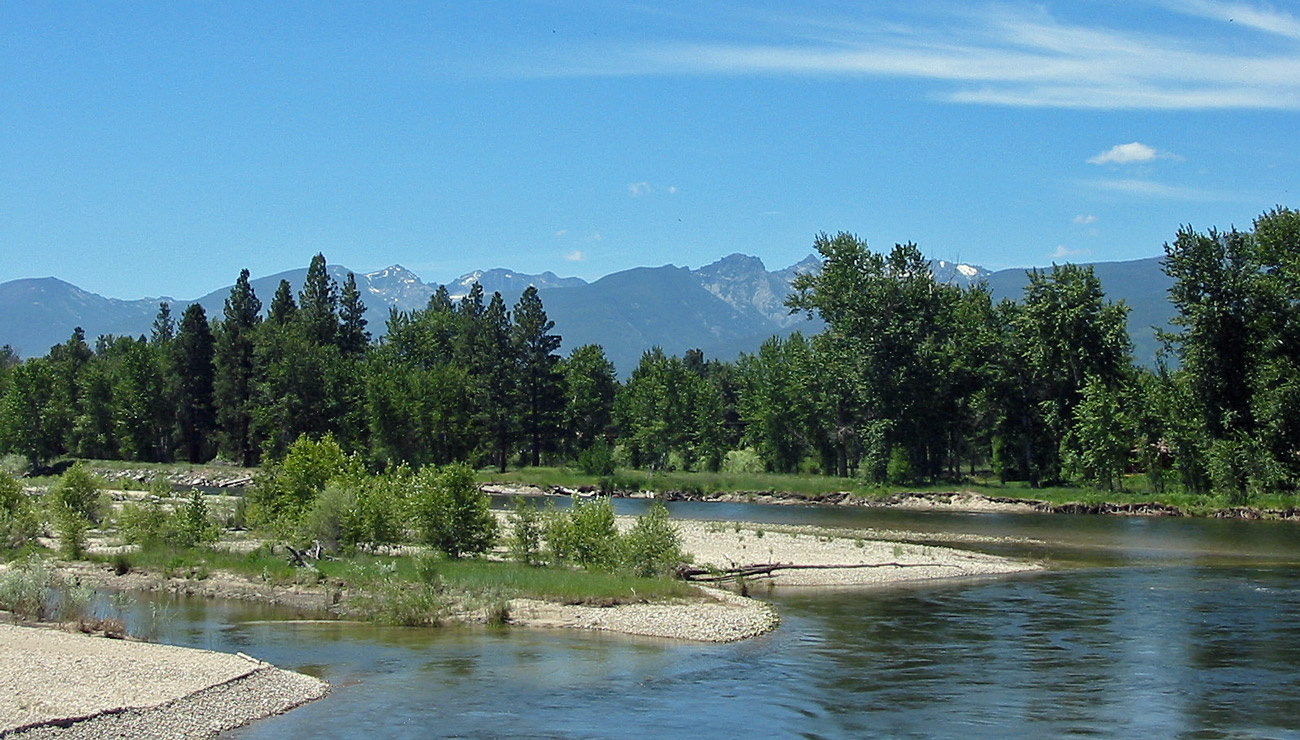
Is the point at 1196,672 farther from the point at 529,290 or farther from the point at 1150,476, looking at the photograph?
the point at 529,290

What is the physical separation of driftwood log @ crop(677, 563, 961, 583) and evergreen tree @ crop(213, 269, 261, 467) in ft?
264

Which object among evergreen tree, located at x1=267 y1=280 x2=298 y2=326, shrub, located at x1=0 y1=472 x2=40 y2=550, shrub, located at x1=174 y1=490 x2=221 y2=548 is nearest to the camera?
shrub, located at x1=0 y1=472 x2=40 y2=550

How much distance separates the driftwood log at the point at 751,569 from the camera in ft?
126

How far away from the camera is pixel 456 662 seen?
2558 centimetres

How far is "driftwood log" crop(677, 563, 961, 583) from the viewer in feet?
126

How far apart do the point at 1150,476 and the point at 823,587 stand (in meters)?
49.1

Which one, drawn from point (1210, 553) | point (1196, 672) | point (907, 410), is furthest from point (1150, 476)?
point (1196, 672)

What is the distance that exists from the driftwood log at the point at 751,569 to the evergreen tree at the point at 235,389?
8051cm

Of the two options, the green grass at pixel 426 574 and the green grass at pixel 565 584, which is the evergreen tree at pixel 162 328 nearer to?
the green grass at pixel 426 574

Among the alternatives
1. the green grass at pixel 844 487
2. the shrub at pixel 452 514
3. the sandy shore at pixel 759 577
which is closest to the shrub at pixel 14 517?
the shrub at pixel 452 514

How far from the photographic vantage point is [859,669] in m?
25.8

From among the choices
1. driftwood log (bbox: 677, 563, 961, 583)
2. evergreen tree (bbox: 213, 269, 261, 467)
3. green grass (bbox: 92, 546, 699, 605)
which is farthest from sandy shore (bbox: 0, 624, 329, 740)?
evergreen tree (bbox: 213, 269, 261, 467)

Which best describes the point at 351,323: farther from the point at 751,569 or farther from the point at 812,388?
the point at 751,569

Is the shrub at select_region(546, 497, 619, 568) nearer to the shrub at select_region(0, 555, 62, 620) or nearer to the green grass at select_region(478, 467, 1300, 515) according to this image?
the shrub at select_region(0, 555, 62, 620)
